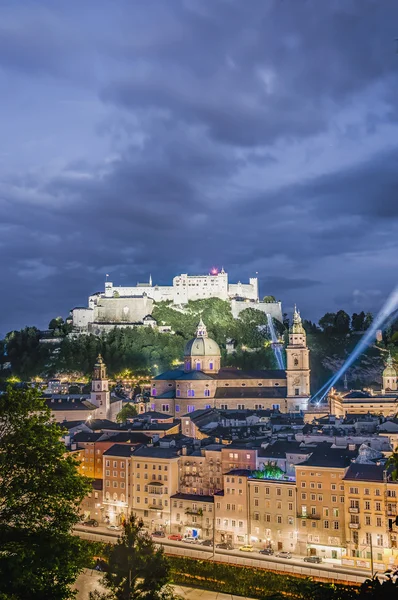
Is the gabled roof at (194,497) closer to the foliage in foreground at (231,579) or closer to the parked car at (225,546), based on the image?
the parked car at (225,546)

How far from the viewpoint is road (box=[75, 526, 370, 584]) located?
35.7 m

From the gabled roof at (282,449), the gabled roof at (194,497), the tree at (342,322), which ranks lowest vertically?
the gabled roof at (194,497)

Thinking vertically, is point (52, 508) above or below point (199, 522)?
above

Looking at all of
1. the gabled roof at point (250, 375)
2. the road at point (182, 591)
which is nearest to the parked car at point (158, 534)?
the road at point (182, 591)

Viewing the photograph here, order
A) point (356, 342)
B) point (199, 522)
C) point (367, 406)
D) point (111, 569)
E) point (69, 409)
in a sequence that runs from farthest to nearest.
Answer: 1. point (356, 342)
2. point (69, 409)
3. point (367, 406)
4. point (199, 522)
5. point (111, 569)

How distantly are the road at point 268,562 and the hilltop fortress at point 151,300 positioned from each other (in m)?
83.2

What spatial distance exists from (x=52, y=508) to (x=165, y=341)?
96.5 m

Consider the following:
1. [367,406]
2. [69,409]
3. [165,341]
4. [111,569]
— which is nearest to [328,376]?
[165,341]

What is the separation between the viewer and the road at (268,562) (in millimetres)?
35719

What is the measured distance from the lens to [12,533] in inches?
660

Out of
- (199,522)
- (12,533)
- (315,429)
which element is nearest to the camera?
(12,533)

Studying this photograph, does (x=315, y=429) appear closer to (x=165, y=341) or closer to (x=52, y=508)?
(x=52, y=508)

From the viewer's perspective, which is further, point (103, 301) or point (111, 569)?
point (103, 301)

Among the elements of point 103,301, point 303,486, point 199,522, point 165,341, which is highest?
point 103,301
